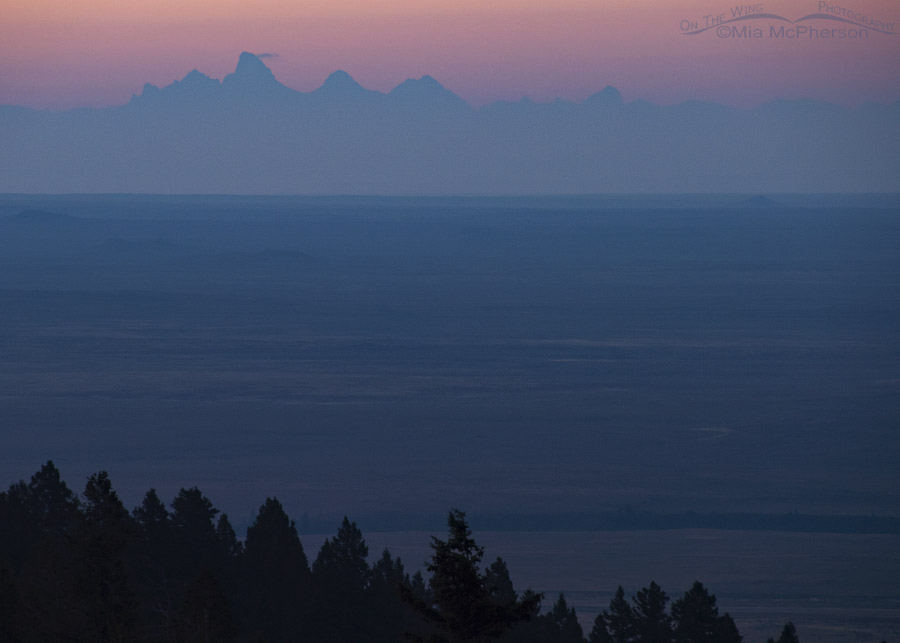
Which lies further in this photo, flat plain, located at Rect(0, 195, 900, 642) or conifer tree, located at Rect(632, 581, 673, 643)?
flat plain, located at Rect(0, 195, 900, 642)

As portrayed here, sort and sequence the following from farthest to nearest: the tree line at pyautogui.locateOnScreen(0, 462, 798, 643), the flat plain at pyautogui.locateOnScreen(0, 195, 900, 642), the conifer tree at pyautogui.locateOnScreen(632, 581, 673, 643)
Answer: the flat plain at pyautogui.locateOnScreen(0, 195, 900, 642), the conifer tree at pyautogui.locateOnScreen(632, 581, 673, 643), the tree line at pyautogui.locateOnScreen(0, 462, 798, 643)

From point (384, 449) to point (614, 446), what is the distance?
31.9ft

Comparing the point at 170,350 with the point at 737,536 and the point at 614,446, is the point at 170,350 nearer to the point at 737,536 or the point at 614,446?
the point at 614,446

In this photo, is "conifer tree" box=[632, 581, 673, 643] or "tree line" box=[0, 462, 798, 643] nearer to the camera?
"tree line" box=[0, 462, 798, 643]

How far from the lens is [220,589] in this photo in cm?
1327

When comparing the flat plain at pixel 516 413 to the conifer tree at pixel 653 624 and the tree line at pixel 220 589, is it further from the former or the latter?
the tree line at pixel 220 589

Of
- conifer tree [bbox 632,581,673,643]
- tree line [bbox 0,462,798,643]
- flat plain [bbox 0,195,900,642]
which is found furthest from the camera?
flat plain [bbox 0,195,900,642]

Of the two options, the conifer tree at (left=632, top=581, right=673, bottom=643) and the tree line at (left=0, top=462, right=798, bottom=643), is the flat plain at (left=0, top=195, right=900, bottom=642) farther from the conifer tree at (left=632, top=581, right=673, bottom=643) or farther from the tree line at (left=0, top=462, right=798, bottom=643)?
the tree line at (left=0, top=462, right=798, bottom=643)

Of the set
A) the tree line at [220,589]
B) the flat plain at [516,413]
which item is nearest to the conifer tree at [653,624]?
the tree line at [220,589]

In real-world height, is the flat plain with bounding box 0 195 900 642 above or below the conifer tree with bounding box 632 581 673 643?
above

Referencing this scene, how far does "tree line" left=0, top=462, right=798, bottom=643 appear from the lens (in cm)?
1066

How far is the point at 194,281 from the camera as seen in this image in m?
141

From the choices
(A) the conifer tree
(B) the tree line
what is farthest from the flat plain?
(B) the tree line

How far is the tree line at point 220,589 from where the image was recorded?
10.7 metres
